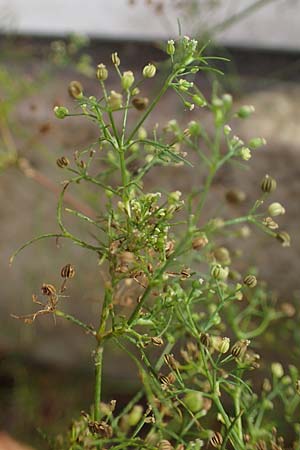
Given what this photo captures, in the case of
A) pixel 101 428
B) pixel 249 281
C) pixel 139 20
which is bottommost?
pixel 101 428

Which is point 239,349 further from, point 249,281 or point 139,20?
point 139,20

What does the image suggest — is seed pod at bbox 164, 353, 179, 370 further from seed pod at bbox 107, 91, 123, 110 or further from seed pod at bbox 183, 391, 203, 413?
seed pod at bbox 107, 91, 123, 110

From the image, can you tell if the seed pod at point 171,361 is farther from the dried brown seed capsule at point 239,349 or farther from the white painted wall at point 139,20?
the white painted wall at point 139,20

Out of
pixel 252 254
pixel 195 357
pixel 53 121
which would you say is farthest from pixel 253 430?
pixel 53 121

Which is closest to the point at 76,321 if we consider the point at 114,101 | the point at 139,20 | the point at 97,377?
the point at 97,377

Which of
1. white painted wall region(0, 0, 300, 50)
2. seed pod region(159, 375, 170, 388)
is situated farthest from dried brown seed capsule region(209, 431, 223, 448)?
white painted wall region(0, 0, 300, 50)

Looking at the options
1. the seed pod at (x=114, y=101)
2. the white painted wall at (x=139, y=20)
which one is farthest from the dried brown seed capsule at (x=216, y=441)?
the white painted wall at (x=139, y=20)

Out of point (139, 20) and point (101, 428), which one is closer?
point (101, 428)

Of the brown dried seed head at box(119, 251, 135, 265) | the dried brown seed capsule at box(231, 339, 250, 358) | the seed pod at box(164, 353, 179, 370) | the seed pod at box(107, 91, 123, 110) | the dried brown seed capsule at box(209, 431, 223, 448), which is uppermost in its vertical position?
the seed pod at box(107, 91, 123, 110)

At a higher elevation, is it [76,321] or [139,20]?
[139,20]
